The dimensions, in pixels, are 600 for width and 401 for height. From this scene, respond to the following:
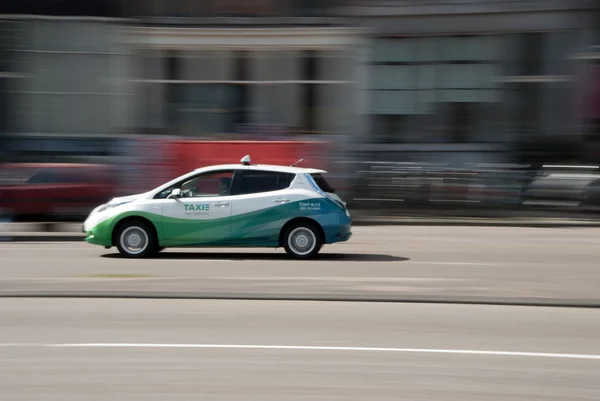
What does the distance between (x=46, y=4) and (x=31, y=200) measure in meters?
8.53

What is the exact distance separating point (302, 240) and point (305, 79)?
1427 centimetres

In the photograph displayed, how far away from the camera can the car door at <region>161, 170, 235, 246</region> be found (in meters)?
15.0

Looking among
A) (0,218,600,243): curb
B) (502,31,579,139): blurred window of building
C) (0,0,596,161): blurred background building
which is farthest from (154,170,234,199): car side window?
(502,31,579,139): blurred window of building

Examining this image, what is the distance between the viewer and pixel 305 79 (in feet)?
94.8

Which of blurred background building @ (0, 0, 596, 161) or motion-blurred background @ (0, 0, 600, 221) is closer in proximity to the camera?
motion-blurred background @ (0, 0, 600, 221)

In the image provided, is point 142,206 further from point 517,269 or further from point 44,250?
point 517,269

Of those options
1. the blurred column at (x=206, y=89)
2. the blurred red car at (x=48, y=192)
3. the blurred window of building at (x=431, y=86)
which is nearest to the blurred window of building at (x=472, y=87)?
the blurred window of building at (x=431, y=86)

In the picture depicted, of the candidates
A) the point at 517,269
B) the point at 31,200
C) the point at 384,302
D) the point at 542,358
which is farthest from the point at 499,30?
the point at 542,358

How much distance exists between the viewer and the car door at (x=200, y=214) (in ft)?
49.3

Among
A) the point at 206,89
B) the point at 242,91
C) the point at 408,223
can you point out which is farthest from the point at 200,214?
the point at 206,89

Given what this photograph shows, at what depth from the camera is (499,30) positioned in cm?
2814

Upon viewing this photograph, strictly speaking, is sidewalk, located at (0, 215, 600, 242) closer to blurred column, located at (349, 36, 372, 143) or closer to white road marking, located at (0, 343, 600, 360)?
blurred column, located at (349, 36, 372, 143)

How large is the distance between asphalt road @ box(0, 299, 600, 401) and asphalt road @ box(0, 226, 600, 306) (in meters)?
0.47

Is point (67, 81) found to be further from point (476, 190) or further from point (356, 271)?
point (356, 271)
